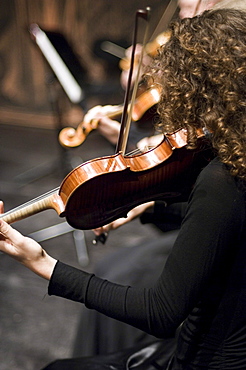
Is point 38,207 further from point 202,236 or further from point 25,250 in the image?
point 202,236

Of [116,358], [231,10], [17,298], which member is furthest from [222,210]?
[17,298]

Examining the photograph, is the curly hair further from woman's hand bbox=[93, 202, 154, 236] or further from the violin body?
woman's hand bbox=[93, 202, 154, 236]

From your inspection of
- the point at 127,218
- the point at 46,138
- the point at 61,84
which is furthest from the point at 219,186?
the point at 46,138

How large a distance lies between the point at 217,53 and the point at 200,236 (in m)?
0.29

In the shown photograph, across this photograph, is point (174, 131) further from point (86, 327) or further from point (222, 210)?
point (86, 327)

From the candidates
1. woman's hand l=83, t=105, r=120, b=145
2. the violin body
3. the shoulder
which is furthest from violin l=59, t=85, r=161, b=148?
the shoulder

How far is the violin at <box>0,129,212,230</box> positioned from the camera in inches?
33.4

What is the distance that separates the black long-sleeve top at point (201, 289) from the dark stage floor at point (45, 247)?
70 cm

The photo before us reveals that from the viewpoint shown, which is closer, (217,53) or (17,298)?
(217,53)

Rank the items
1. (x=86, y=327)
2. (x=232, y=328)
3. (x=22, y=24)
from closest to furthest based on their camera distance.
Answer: (x=232, y=328)
(x=86, y=327)
(x=22, y=24)

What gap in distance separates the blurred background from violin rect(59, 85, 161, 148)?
25 cm

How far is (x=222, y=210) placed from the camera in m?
0.70

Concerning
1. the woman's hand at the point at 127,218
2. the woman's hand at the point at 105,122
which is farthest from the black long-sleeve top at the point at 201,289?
the woman's hand at the point at 105,122

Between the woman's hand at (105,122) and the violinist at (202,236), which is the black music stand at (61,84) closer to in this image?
the woman's hand at (105,122)
